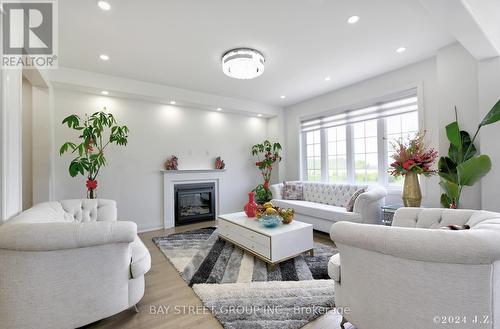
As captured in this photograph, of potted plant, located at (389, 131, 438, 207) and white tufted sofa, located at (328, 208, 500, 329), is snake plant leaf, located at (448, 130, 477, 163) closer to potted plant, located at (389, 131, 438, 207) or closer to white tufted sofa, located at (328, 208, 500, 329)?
potted plant, located at (389, 131, 438, 207)

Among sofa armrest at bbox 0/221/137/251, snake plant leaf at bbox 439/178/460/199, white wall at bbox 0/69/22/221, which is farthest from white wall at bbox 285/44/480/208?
white wall at bbox 0/69/22/221

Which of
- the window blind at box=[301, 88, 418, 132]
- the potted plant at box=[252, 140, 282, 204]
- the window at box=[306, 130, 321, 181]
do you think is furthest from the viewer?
the potted plant at box=[252, 140, 282, 204]

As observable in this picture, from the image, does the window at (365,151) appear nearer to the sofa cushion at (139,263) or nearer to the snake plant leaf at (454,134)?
the snake plant leaf at (454,134)

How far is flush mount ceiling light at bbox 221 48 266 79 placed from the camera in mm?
2906

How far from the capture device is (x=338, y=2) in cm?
213

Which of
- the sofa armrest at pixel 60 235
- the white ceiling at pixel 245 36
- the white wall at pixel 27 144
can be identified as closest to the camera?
the sofa armrest at pixel 60 235

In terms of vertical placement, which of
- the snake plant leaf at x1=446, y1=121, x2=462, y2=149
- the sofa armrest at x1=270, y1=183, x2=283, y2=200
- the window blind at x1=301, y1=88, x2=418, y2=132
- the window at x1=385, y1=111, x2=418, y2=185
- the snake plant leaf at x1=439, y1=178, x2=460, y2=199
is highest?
the window blind at x1=301, y1=88, x2=418, y2=132

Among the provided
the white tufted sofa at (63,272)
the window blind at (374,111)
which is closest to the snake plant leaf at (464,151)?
the window blind at (374,111)

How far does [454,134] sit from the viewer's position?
2.71 metres

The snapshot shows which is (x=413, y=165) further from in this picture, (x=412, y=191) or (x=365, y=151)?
(x=365, y=151)

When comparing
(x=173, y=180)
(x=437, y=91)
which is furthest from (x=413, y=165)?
(x=173, y=180)

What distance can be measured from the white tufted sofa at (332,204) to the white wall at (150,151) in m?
1.41

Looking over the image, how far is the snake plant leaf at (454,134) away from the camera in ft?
8.83

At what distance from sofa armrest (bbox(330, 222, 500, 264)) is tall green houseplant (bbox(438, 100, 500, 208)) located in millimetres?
1872
